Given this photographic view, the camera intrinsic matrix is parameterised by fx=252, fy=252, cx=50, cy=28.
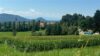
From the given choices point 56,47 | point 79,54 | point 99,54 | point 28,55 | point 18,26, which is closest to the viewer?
point 79,54

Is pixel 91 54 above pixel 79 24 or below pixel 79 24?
below

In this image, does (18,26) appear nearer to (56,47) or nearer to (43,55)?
(43,55)

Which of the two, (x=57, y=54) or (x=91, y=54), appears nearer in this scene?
(x=57, y=54)

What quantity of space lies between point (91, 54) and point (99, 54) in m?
0.43

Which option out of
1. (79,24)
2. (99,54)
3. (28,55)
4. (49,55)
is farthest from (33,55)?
(99,54)

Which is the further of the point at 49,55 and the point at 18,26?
the point at 18,26

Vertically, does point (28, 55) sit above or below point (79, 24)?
below

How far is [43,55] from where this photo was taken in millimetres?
2910

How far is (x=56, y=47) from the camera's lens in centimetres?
250

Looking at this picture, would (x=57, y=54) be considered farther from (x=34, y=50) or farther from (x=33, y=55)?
(x=34, y=50)

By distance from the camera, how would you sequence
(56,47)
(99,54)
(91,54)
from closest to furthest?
1. (56,47)
2. (91,54)
3. (99,54)

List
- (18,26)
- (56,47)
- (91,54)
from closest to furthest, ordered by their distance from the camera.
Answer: (56,47) → (91,54) → (18,26)

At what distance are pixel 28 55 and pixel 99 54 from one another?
3.45 ft

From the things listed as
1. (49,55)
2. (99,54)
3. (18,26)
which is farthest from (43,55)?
(18,26)
